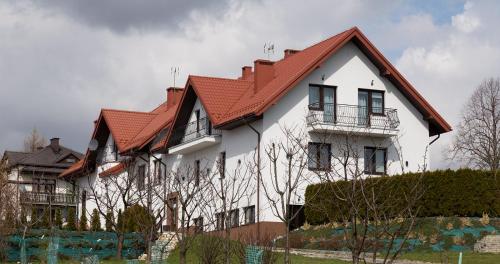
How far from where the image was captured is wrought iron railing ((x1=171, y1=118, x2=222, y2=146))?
42031mm

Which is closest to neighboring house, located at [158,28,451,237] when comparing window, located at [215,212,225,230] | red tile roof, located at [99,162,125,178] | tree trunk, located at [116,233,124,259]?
window, located at [215,212,225,230]

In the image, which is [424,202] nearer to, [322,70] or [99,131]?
[322,70]

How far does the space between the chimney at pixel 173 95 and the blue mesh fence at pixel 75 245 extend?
666 inches

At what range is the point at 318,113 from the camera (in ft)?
126

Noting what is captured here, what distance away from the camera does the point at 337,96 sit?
3881 centimetres

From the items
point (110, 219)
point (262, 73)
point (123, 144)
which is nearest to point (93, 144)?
point (123, 144)

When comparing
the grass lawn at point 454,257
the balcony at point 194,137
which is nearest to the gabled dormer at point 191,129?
the balcony at point 194,137

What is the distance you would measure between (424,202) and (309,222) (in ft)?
Answer: 20.7

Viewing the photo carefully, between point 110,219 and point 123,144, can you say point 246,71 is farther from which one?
point 110,219

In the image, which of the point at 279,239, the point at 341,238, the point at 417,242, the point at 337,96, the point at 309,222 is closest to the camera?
the point at 417,242

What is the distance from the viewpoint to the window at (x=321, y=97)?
38.5 m

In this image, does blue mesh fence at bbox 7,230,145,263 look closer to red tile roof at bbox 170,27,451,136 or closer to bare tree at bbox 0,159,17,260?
bare tree at bbox 0,159,17,260

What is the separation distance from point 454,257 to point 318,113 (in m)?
13.9

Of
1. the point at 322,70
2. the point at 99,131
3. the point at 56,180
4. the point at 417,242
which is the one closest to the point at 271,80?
the point at 322,70
